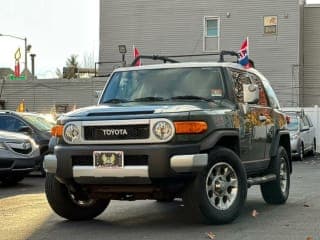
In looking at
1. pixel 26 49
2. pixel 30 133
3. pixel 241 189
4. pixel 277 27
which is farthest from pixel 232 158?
pixel 26 49

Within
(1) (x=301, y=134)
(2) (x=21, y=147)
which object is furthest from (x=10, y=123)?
(1) (x=301, y=134)

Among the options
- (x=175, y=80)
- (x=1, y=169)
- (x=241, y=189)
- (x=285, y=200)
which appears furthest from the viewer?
(x=1, y=169)

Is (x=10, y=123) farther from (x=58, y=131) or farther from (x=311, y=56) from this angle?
(x=311, y=56)

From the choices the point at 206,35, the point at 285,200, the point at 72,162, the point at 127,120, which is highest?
the point at 206,35

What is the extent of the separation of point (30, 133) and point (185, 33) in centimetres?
1664

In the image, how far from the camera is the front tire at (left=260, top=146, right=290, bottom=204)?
991 cm

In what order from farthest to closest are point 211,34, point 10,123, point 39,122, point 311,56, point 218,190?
point 211,34 < point 311,56 < point 39,122 < point 10,123 < point 218,190

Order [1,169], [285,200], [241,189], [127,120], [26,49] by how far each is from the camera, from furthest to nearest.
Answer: [26,49] → [1,169] → [285,200] → [241,189] → [127,120]

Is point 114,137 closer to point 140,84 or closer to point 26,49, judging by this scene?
point 140,84

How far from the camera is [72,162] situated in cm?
776

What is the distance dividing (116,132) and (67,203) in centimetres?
136

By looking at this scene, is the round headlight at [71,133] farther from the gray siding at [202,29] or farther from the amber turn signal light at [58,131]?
the gray siding at [202,29]

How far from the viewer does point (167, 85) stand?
347 inches

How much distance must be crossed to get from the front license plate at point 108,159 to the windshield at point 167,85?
133 cm
